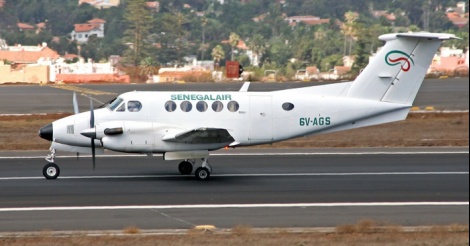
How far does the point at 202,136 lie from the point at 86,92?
10.3 meters

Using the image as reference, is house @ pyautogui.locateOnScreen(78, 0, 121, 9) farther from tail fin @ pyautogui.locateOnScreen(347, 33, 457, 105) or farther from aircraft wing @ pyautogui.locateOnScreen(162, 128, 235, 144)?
aircraft wing @ pyautogui.locateOnScreen(162, 128, 235, 144)

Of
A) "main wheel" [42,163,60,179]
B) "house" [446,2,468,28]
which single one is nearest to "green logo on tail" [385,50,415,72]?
"main wheel" [42,163,60,179]

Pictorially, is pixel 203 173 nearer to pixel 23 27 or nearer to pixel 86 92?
pixel 86 92

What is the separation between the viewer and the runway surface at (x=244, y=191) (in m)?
17.6

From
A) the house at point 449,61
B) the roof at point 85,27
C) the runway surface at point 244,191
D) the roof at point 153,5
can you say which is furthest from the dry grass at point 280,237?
the roof at point 153,5

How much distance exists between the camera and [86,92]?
31.6 m

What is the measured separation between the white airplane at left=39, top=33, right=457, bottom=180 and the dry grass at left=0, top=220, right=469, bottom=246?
6626mm

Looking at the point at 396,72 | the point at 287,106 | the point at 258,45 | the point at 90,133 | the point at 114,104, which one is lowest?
the point at 90,133

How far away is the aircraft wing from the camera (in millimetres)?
22156

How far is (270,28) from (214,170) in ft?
210

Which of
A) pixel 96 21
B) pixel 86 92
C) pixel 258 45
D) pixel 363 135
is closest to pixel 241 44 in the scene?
pixel 258 45

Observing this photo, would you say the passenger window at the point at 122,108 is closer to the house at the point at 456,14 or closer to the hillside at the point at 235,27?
the hillside at the point at 235,27

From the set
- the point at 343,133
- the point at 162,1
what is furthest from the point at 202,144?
the point at 162,1

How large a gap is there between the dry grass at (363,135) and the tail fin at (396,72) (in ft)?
20.0
